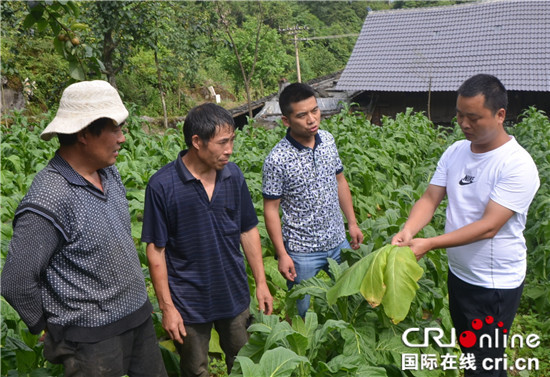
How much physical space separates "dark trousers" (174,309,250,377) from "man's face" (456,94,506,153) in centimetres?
141

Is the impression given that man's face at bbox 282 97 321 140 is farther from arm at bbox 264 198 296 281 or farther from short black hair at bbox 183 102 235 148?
short black hair at bbox 183 102 235 148

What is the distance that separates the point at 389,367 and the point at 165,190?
4.99 feet

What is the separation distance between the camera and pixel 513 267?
2.56m

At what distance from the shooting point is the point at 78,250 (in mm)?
2045

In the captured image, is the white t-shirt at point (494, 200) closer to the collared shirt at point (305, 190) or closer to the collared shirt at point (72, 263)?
the collared shirt at point (305, 190)

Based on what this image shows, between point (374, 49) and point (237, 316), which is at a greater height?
point (374, 49)

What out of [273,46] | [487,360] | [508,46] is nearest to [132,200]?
[487,360]

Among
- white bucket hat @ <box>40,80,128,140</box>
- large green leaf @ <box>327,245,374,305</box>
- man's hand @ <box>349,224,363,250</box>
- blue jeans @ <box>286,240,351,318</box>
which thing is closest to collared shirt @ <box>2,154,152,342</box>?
white bucket hat @ <box>40,80,128,140</box>

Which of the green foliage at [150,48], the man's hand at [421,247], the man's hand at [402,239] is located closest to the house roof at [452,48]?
the green foliage at [150,48]

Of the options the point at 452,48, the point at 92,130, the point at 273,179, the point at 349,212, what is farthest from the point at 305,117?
the point at 452,48

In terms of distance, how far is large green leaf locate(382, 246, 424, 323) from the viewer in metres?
2.26

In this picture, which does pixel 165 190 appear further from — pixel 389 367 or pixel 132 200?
pixel 132 200

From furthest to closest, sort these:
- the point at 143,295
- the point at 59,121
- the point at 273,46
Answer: the point at 273,46
the point at 143,295
the point at 59,121

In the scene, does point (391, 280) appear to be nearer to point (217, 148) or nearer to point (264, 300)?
point (264, 300)
